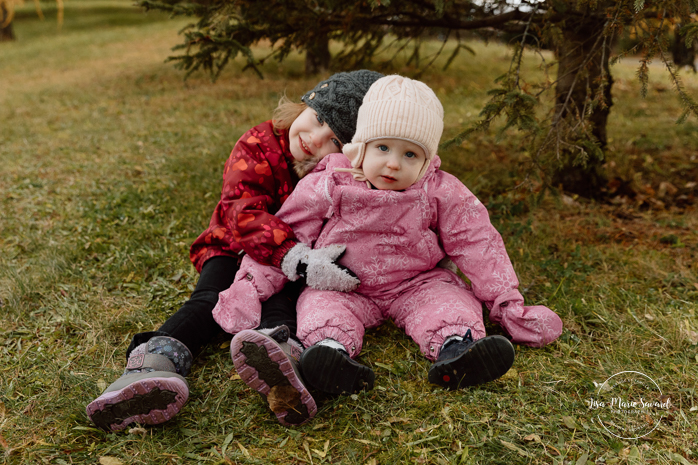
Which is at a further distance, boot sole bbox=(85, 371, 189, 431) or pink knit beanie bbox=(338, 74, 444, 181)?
pink knit beanie bbox=(338, 74, 444, 181)

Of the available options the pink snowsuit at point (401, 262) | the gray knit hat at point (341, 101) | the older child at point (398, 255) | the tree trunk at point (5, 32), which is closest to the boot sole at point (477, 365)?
the older child at point (398, 255)

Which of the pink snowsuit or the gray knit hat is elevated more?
the gray knit hat

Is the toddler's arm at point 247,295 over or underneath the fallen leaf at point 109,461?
over

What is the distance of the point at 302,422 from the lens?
2.06 meters

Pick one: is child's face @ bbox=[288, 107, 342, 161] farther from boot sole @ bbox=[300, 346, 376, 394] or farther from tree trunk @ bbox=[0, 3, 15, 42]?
tree trunk @ bbox=[0, 3, 15, 42]

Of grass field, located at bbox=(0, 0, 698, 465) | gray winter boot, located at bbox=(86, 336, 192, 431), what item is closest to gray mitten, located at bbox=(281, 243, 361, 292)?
grass field, located at bbox=(0, 0, 698, 465)

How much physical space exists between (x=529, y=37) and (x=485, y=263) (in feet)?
6.84

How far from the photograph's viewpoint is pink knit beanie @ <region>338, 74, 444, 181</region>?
2.25 m

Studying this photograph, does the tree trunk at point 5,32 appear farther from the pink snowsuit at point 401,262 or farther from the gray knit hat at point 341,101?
the pink snowsuit at point 401,262

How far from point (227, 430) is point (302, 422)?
0.30 meters

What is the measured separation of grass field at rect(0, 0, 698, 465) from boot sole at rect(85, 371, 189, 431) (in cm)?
6

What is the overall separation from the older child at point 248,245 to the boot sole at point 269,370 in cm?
1

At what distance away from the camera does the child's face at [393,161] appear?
2.31 meters

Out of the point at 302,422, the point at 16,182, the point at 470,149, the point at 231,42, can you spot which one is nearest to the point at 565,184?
the point at 470,149
